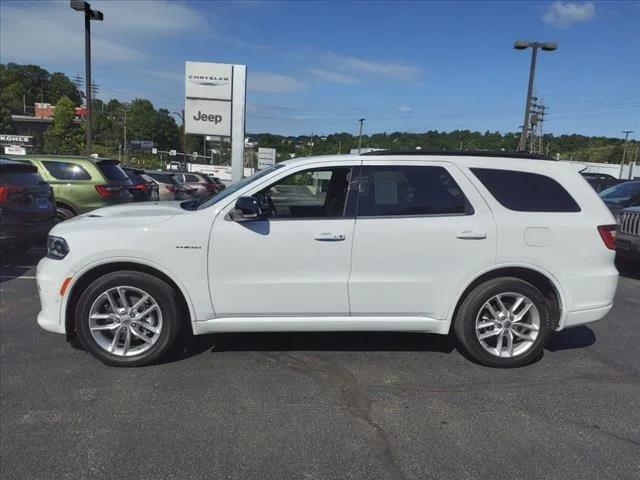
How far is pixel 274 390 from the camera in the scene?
3828mm

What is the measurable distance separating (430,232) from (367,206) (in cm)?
54

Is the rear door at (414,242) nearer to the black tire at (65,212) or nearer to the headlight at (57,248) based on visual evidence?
the headlight at (57,248)

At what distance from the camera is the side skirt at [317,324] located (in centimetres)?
412

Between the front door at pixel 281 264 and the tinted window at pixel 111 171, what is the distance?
23.5ft

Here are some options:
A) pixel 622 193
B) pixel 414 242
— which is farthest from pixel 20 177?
pixel 622 193

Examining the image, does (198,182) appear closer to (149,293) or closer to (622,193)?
(622,193)

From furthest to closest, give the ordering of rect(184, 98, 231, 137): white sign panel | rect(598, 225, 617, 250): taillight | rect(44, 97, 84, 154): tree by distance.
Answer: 1. rect(44, 97, 84, 154): tree
2. rect(184, 98, 231, 137): white sign panel
3. rect(598, 225, 617, 250): taillight

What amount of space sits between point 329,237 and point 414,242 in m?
0.68

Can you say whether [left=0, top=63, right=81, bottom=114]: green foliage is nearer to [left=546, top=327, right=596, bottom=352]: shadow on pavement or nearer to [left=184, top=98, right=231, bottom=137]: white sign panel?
[left=184, top=98, right=231, bottom=137]: white sign panel

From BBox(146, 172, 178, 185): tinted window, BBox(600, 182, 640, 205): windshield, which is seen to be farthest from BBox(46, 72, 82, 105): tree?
BBox(600, 182, 640, 205): windshield

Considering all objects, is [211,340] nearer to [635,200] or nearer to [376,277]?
[376,277]

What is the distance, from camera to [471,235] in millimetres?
4105

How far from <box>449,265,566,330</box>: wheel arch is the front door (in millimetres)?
987

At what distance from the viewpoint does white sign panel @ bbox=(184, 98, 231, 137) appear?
15.0 m
